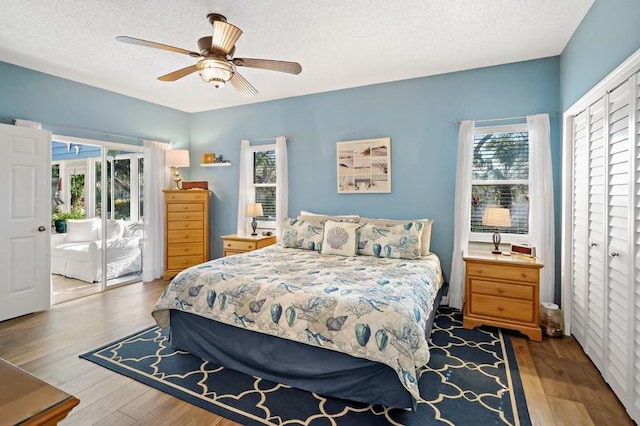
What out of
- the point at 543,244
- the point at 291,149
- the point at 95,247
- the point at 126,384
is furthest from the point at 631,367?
the point at 95,247

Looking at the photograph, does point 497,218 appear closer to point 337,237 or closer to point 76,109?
point 337,237

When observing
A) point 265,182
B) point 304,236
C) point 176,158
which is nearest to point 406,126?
point 304,236

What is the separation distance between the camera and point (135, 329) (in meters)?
3.14

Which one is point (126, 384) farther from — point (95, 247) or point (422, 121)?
point (422, 121)

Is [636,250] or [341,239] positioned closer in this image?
[636,250]

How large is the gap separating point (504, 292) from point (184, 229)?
164 inches

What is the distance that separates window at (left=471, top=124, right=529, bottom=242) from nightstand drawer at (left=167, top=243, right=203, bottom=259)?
378 centimetres

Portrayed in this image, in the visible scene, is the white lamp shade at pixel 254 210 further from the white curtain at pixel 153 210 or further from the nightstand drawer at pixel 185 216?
the white curtain at pixel 153 210

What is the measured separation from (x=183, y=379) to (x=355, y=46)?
3113mm

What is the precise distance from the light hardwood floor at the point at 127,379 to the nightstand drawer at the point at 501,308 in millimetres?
198

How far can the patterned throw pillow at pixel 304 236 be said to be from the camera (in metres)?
3.78

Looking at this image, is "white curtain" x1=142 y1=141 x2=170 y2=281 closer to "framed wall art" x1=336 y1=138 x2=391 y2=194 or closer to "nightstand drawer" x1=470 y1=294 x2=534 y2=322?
"framed wall art" x1=336 y1=138 x2=391 y2=194

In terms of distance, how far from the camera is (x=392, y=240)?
134 inches

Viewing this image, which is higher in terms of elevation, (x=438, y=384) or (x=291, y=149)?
(x=291, y=149)
